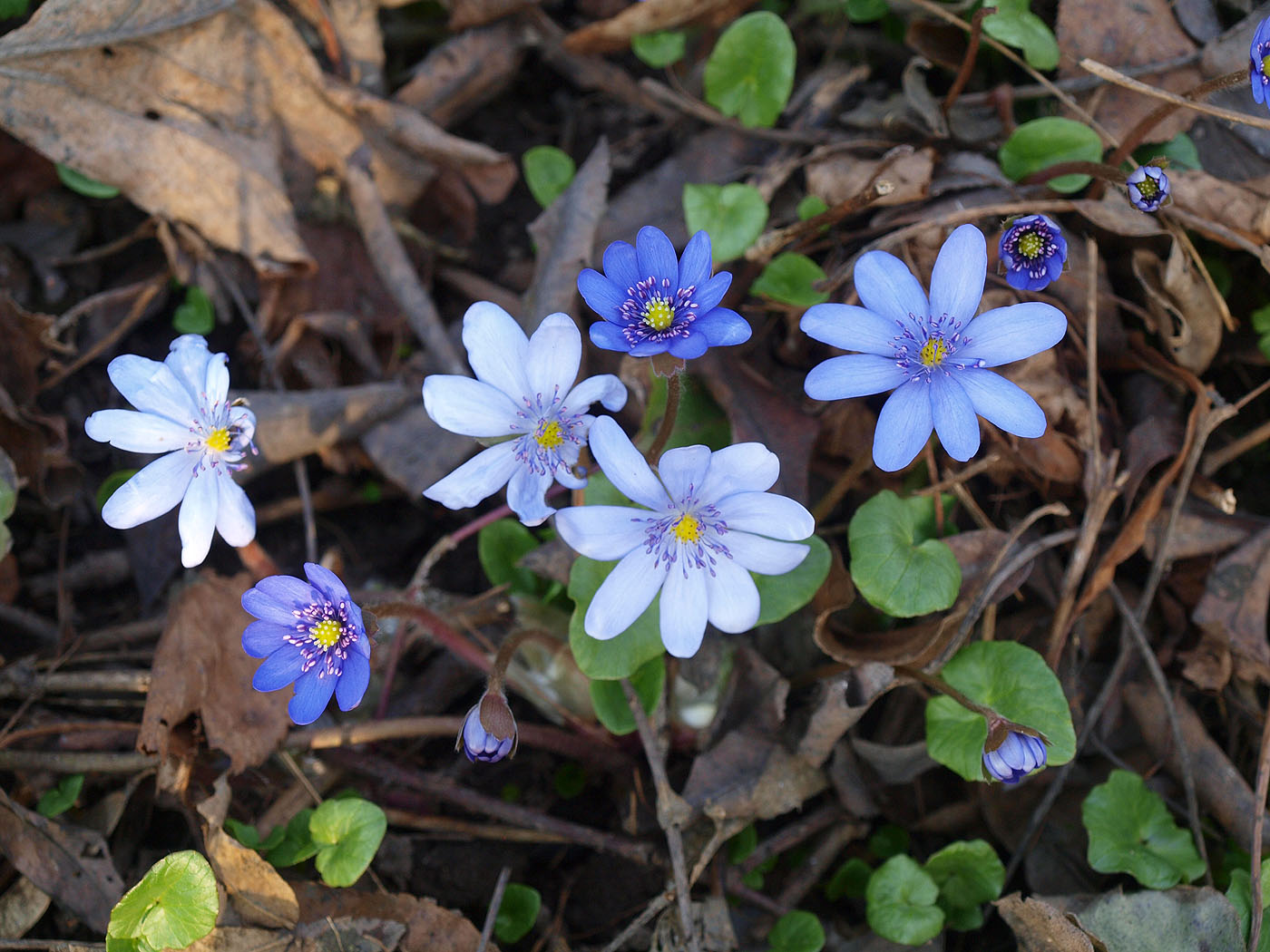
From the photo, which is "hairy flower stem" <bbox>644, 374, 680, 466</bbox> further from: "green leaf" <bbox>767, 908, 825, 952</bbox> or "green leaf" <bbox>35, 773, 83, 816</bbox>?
"green leaf" <bbox>35, 773, 83, 816</bbox>

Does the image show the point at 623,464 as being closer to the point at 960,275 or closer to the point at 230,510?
the point at 960,275

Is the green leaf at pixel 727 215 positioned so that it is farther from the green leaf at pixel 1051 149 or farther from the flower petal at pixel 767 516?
the flower petal at pixel 767 516

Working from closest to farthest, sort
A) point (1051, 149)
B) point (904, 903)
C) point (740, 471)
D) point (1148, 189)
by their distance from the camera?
point (740, 471) → point (1148, 189) → point (904, 903) → point (1051, 149)

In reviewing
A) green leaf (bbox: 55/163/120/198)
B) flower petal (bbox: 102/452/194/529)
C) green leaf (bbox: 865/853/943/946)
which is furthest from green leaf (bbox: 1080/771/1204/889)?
green leaf (bbox: 55/163/120/198)

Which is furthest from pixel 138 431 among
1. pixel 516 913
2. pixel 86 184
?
pixel 516 913

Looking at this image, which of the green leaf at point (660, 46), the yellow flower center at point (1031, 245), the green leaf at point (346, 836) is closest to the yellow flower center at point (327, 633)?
the green leaf at point (346, 836)

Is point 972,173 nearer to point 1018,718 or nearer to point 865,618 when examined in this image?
point 865,618
